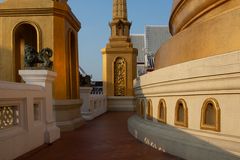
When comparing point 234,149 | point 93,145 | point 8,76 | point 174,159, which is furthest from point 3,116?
point 8,76

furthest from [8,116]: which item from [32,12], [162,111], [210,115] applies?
[32,12]

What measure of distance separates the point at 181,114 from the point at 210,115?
940 mm

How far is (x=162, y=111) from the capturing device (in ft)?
23.8

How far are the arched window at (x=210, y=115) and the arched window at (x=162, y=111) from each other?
1.45 m

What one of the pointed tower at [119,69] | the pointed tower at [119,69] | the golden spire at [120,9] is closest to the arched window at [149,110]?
the pointed tower at [119,69]

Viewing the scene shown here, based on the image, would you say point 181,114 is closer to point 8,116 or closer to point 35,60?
point 8,116

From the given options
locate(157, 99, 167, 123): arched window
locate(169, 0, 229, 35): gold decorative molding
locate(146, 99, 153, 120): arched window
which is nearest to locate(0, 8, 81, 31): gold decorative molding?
locate(169, 0, 229, 35): gold decorative molding

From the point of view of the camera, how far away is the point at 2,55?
1058 centimetres

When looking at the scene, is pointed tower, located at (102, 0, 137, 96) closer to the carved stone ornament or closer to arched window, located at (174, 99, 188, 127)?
the carved stone ornament

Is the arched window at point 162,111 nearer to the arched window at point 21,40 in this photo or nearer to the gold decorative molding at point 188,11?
the gold decorative molding at point 188,11

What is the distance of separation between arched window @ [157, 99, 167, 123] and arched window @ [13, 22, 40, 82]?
5.04 m

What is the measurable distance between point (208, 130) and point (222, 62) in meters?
1.17

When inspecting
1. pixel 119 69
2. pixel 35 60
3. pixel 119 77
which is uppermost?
pixel 119 69

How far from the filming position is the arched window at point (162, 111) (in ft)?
23.0
